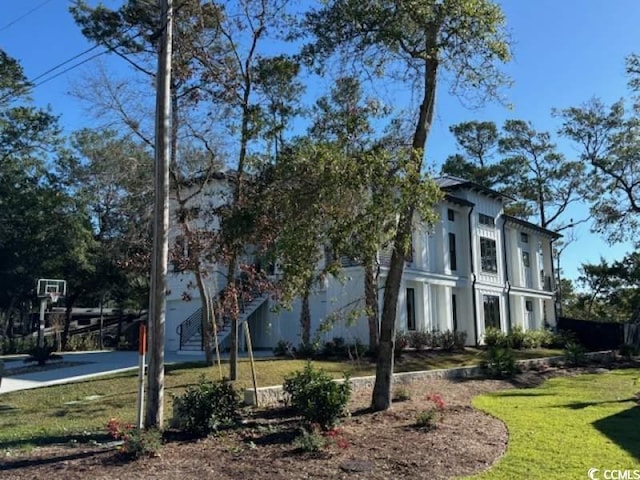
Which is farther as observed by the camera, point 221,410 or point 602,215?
point 602,215

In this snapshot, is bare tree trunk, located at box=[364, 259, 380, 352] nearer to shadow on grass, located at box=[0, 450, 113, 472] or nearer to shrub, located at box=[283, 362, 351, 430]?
shrub, located at box=[283, 362, 351, 430]

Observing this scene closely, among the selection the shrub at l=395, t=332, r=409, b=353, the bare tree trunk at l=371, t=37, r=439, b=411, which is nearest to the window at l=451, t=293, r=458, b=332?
the shrub at l=395, t=332, r=409, b=353

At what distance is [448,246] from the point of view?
26.8 meters

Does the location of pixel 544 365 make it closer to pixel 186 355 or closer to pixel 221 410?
pixel 186 355

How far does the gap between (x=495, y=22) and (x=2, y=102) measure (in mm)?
27388

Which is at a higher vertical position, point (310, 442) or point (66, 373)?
point (66, 373)

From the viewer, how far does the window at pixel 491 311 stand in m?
28.4

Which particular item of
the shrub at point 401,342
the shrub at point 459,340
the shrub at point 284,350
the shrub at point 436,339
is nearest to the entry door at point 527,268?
the shrub at point 459,340

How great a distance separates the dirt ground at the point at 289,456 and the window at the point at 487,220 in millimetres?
20186

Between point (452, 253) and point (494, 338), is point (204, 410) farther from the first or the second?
point (452, 253)

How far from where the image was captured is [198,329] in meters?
23.3

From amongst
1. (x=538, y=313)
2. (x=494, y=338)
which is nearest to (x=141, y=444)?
(x=494, y=338)

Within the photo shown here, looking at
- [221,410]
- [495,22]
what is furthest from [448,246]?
[221,410]

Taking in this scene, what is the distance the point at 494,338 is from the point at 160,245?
21.0 metres
